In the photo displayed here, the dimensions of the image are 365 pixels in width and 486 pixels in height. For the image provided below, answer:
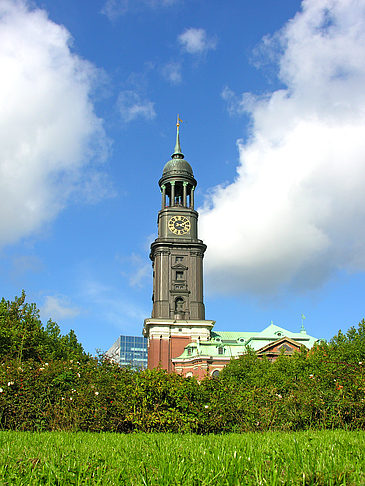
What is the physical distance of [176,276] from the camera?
224 ft

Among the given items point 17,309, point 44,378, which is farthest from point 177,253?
point 44,378

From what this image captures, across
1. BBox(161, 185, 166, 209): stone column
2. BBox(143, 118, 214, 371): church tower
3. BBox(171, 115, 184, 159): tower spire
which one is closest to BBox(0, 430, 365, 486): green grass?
BBox(143, 118, 214, 371): church tower

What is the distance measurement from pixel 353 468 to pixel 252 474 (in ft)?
3.12

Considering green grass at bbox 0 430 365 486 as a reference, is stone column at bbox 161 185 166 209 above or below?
above

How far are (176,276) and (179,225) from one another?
8953mm

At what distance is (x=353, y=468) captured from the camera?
4031 millimetres

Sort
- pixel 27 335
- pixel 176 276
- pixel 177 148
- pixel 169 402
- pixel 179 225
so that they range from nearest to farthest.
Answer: pixel 169 402 → pixel 27 335 → pixel 176 276 → pixel 179 225 → pixel 177 148

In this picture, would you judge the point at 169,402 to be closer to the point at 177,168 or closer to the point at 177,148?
the point at 177,168

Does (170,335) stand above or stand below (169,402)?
above

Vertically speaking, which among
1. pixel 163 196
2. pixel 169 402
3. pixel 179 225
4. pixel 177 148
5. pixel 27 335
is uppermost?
pixel 177 148

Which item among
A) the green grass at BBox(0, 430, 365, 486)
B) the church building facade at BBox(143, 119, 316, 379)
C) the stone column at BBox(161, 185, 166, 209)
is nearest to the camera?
the green grass at BBox(0, 430, 365, 486)

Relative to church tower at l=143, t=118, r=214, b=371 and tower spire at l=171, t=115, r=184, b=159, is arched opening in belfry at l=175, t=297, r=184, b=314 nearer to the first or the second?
church tower at l=143, t=118, r=214, b=371

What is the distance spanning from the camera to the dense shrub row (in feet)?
37.8

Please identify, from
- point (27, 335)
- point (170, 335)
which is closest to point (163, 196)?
point (170, 335)
